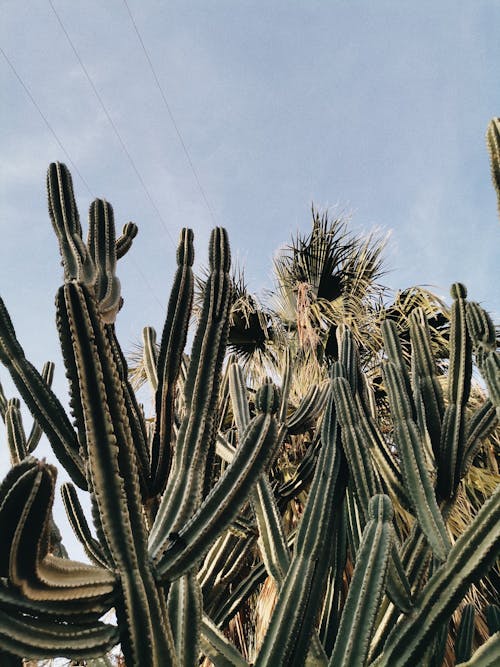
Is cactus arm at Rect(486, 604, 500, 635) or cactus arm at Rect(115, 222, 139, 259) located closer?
cactus arm at Rect(486, 604, 500, 635)

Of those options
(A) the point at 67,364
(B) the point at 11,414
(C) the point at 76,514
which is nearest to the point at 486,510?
(A) the point at 67,364

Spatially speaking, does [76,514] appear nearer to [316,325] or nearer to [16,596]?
[16,596]

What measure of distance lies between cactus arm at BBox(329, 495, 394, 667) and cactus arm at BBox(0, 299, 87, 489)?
876 mm

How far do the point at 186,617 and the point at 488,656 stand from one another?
2.81ft

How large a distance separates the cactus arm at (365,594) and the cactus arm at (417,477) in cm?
21

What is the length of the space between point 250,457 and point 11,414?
1.23 m

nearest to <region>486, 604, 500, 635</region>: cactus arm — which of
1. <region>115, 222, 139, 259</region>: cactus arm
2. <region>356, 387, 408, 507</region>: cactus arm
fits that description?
<region>356, 387, 408, 507</region>: cactus arm

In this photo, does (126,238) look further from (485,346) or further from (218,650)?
A: (218,650)

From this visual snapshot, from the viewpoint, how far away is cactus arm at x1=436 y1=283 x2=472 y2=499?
2.22 metres

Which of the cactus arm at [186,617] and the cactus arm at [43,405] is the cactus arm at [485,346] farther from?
the cactus arm at [43,405]

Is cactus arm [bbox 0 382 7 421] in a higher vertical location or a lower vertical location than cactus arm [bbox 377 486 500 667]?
higher

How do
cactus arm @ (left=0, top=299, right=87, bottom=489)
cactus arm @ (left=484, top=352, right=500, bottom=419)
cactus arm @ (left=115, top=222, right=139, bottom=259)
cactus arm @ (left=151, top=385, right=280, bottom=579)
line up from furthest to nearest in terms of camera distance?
cactus arm @ (left=115, top=222, right=139, bottom=259) → cactus arm @ (left=484, top=352, right=500, bottom=419) → cactus arm @ (left=0, top=299, right=87, bottom=489) → cactus arm @ (left=151, top=385, right=280, bottom=579)

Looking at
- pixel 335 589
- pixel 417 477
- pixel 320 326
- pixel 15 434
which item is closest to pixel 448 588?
pixel 417 477

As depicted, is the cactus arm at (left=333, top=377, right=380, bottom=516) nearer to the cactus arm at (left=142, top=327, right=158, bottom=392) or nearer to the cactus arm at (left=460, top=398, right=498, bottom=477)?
the cactus arm at (left=460, top=398, right=498, bottom=477)
